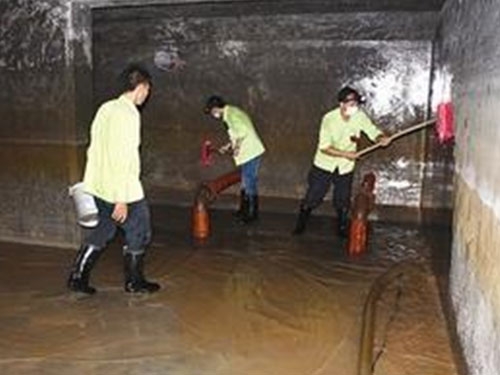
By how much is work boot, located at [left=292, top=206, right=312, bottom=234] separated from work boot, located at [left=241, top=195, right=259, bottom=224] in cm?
88

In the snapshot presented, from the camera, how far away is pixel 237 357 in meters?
4.52

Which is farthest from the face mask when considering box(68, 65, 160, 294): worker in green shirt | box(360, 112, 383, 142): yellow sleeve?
box(68, 65, 160, 294): worker in green shirt

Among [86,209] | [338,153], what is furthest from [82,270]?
[338,153]

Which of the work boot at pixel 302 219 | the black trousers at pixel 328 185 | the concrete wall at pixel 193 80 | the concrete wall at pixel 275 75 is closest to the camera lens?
the concrete wall at pixel 193 80

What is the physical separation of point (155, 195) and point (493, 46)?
27.9ft

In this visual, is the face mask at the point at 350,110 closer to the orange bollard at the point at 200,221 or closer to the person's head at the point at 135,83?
the orange bollard at the point at 200,221

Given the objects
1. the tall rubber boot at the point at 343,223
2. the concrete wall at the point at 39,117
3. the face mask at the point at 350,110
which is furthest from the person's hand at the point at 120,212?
the tall rubber boot at the point at 343,223

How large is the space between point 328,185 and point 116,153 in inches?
131

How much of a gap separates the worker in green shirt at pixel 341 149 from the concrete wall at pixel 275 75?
7.53ft

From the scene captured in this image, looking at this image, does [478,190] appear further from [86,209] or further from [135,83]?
[86,209]

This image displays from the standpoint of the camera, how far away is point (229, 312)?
5.47m

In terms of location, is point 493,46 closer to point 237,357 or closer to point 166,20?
point 237,357

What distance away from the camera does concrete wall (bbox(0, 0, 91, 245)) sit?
7.34 m

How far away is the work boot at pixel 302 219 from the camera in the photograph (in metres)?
8.31
